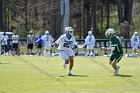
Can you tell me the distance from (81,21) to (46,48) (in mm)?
57683

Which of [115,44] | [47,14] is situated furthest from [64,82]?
[47,14]

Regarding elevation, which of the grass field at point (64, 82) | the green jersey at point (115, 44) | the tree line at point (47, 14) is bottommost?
the grass field at point (64, 82)

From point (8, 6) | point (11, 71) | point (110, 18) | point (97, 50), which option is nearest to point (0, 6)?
point (8, 6)

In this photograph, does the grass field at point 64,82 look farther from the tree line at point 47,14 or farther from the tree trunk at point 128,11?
the tree line at point 47,14

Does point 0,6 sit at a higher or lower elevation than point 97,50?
higher

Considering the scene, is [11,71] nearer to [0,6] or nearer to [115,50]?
[115,50]

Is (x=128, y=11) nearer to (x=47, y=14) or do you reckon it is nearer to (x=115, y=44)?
(x=47, y=14)

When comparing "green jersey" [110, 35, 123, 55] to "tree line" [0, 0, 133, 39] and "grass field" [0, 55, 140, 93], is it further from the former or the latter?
"tree line" [0, 0, 133, 39]

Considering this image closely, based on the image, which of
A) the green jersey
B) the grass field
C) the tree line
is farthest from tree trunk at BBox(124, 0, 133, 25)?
the green jersey

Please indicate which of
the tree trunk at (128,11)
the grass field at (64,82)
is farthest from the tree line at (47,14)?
the grass field at (64,82)

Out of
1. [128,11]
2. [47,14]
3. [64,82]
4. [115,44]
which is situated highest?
[128,11]

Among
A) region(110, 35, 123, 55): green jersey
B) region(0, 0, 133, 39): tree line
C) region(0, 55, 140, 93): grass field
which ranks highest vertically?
region(0, 0, 133, 39): tree line

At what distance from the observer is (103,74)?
2295 cm

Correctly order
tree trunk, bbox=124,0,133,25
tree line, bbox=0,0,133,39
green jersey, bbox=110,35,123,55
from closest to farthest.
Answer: green jersey, bbox=110,35,123,55
tree trunk, bbox=124,0,133,25
tree line, bbox=0,0,133,39
